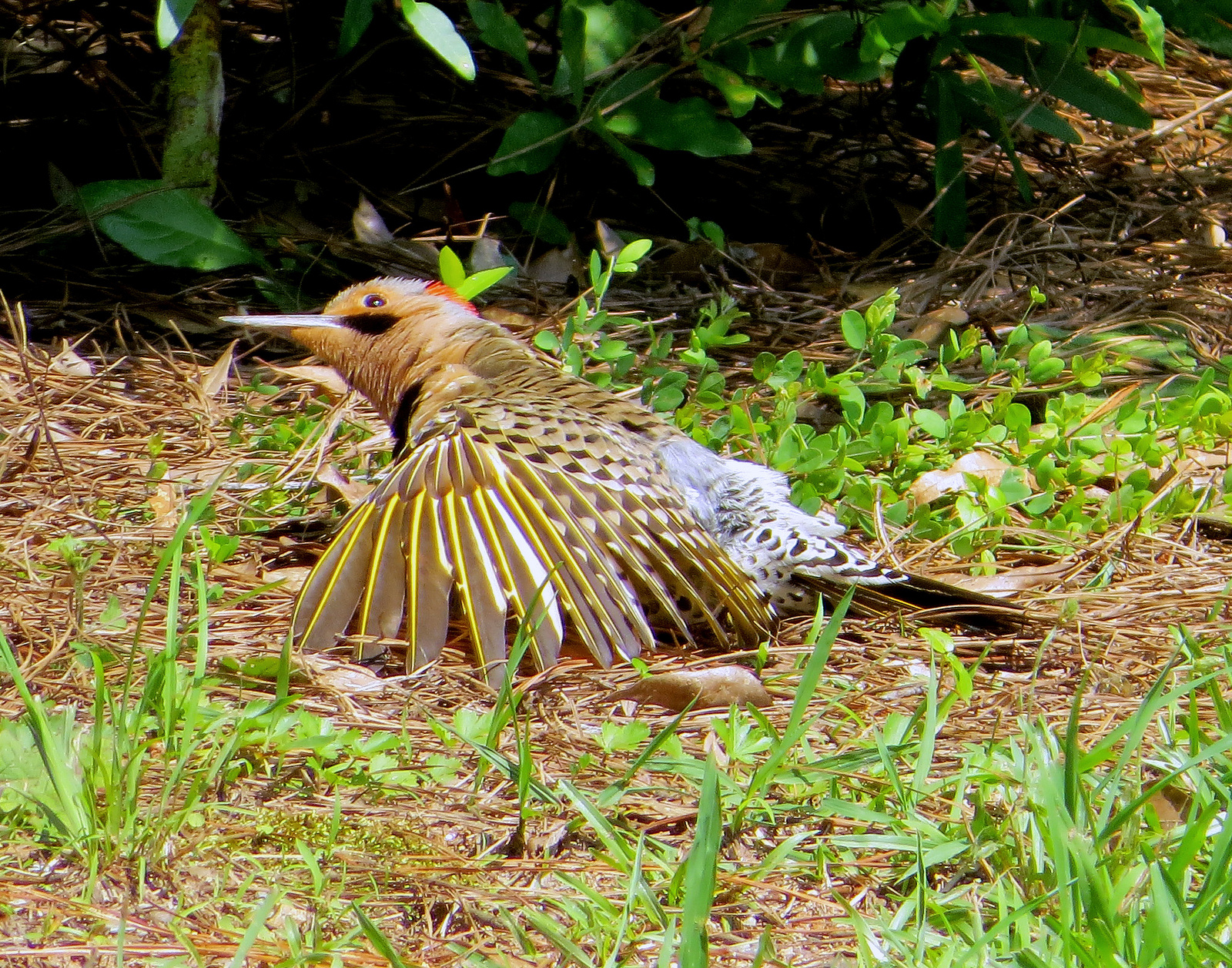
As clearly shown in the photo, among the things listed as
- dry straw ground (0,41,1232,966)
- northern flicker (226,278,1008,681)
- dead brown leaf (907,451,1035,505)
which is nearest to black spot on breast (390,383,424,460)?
northern flicker (226,278,1008,681)

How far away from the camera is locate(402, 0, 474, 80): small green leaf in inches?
146

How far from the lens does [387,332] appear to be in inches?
159

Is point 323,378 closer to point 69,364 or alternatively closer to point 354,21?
point 69,364

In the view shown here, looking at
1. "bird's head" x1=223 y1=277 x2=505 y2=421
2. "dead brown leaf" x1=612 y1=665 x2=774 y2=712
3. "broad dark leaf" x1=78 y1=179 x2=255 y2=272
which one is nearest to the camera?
"dead brown leaf" x1=612 y1=665 x2=774 y2=712

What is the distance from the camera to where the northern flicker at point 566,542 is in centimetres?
278

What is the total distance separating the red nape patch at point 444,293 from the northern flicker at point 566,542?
1.50ft

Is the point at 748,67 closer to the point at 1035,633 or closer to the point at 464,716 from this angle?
the point at 1035,633

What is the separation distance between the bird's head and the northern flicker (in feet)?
0.83

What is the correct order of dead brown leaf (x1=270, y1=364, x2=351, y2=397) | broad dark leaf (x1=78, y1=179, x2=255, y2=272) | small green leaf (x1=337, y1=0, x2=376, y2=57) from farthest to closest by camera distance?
1. broad dark leaf (x1=78, y1=179, x2=255, y2=272)
2. dead brown leaf (x1=270, y1=364, x2=351, y2=397)
3. small green leaf (x1=337, y1=0, x2=376, y2=57)

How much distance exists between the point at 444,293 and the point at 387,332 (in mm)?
239

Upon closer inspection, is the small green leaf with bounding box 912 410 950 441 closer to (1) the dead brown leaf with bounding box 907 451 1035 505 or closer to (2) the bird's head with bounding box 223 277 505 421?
(1) the dead brown leaf with bounding box 907 451 1035 505

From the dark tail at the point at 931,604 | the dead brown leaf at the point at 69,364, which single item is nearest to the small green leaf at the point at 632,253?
the dark tail at the point at 931,604

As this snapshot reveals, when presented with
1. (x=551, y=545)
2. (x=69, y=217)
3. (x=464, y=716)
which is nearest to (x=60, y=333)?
(x=69, y=217)

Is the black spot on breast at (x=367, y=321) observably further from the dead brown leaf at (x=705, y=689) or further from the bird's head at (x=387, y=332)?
the dead brown leaf at (x=705, y=689)
